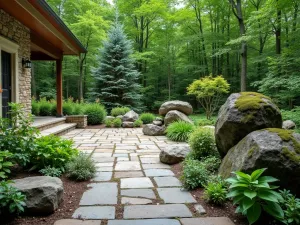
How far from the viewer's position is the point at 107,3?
803 inches

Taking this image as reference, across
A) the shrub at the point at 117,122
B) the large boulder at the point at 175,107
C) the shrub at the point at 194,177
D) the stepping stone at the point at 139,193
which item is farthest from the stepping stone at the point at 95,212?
the shrub at the point at 117,122

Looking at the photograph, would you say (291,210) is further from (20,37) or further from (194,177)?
(20,37)

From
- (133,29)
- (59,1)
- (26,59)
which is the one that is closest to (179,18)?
(133,29)

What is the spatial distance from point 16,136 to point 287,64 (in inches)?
346

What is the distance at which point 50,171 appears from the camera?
302 centimetres

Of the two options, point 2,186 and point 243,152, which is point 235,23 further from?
point 2,186

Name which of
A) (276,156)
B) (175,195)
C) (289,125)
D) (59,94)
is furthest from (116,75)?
(276,156)

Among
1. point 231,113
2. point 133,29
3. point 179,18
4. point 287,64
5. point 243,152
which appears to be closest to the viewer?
point 243,152

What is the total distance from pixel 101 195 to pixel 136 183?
556 mm

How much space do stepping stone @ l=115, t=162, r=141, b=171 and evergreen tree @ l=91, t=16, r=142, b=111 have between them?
9681 mm

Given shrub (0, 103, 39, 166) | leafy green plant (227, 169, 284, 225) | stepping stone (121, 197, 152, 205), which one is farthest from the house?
leafy green plant (227, 169, 284, 225)

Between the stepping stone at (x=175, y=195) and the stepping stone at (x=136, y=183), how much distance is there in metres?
0.22

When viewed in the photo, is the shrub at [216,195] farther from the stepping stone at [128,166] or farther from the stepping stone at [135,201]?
the stepping stone at [128,166]

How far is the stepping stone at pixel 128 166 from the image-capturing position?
12.2 feet
